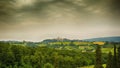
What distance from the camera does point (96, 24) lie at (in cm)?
1756

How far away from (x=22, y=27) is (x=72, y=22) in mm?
3375

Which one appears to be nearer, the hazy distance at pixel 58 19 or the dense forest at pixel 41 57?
the hazy distance at pixel 58 19

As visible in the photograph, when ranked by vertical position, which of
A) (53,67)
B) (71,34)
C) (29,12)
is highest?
(29,12)

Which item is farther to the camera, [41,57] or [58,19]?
[41,57]

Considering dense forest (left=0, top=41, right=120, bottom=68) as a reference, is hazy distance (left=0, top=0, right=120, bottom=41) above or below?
above

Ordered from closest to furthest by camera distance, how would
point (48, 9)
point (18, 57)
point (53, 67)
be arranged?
point (48, 9), point (53, 67), point (18, 57)

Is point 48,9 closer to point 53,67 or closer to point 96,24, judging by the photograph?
point 96,24

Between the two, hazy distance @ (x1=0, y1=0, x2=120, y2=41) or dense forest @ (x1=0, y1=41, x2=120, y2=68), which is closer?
hazy distance @ (x1=0, y1=0, x2=120, y2=41)

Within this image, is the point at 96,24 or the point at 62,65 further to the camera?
the point at 62,65

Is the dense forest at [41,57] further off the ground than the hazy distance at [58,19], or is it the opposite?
the hazy distance at [58,19]

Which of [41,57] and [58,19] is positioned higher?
[58,19]

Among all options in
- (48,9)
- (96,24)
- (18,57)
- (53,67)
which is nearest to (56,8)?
(48,9)

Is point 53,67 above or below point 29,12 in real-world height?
below

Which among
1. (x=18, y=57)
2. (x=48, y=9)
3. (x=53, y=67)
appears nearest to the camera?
(x=48, y=9)
